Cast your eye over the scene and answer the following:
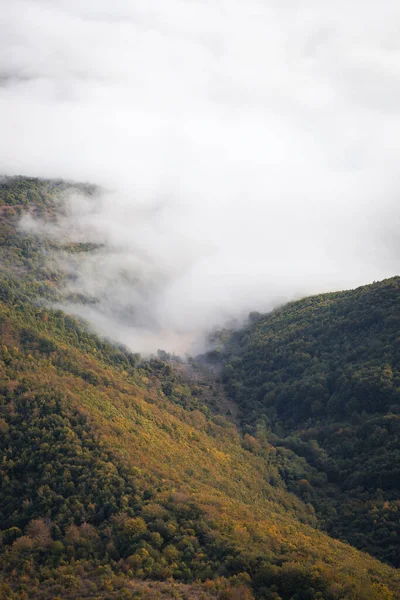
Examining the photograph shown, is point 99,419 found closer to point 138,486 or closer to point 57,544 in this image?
point 138,486

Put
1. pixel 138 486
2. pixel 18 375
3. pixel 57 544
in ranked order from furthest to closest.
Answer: pixel 18 375, pixel 138 486, pixel 57 544

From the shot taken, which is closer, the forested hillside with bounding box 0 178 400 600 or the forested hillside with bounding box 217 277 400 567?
the forested hillside with bounding box 0 178 400 600

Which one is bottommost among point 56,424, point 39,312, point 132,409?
point 56,424

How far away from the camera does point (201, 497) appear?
12762 cm

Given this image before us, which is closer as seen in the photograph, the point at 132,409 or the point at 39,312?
the point at 132,409

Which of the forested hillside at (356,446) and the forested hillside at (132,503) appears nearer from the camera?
the forested hillside at (132,503)

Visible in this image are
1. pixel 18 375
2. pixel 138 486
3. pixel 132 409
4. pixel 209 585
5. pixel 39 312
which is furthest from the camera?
pixel 39 312

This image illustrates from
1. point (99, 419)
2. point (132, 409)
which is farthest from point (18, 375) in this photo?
point (132, 409)

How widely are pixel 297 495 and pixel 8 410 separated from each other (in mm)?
80778

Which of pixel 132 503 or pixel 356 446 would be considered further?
pixel 356 446

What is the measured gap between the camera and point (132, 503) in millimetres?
121562

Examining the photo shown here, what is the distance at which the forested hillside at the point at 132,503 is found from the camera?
10150 cm

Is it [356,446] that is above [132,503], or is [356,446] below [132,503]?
above

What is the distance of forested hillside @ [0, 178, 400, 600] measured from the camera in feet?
333
